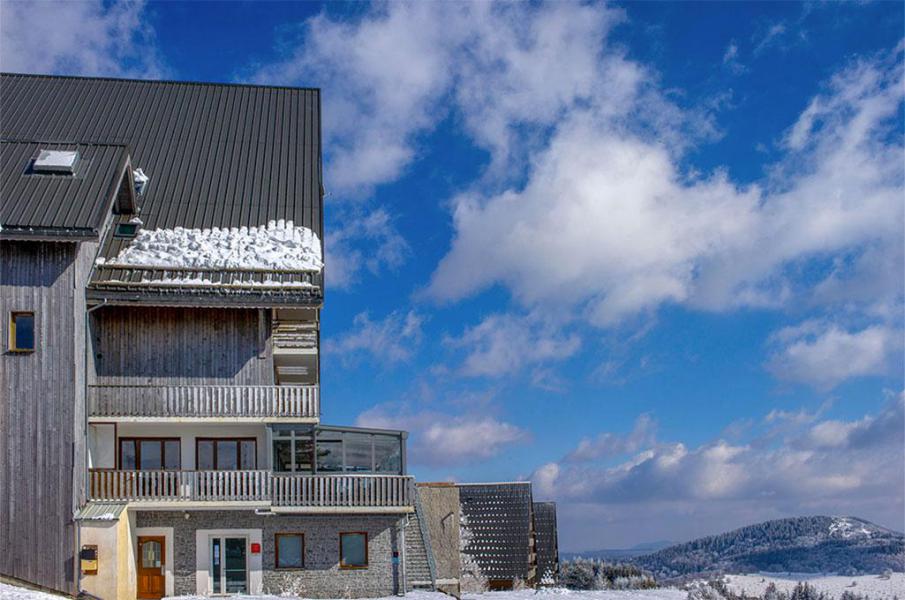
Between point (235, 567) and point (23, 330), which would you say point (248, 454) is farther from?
point (23, 330)

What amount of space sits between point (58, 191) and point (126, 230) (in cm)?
334

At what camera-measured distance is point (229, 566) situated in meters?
32.4

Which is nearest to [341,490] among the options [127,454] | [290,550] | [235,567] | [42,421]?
[290,550]

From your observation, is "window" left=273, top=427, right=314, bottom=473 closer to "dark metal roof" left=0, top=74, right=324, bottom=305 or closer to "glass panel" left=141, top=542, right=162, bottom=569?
"glass panel" left=141, top=542, right=162, bottom=569

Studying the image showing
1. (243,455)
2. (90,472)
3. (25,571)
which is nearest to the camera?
(25,571)

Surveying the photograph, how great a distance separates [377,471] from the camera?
1351 inches

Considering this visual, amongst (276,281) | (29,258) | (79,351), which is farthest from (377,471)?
(29,258)

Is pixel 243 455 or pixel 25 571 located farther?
pixel 243 455

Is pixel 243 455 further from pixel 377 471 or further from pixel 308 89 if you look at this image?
pixel 308 89

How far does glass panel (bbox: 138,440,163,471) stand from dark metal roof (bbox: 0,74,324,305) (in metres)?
4.14

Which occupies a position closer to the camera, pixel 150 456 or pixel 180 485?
pixel 180 485

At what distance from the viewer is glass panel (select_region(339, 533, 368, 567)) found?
1314 inches

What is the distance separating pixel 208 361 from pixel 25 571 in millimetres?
7153

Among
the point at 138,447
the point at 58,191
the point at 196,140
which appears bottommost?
the point at 138,447
